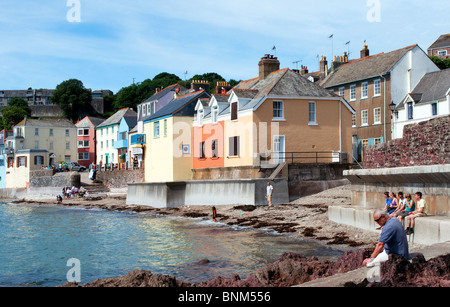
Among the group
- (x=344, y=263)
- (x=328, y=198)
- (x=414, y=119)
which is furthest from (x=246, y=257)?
(x=414, y=119)

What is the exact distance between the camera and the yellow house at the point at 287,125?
35.0 m

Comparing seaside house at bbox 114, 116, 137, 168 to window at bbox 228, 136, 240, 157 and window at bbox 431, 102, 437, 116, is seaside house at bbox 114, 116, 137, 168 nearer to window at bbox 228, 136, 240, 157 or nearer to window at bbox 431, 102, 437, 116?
window at bbox 228, 136, 240, 157

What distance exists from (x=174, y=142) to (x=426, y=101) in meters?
20.9

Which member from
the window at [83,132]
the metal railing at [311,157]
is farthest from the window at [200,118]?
the window at [83,132]

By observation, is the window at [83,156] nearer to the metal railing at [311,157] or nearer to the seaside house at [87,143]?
the seaside house at [87,143]

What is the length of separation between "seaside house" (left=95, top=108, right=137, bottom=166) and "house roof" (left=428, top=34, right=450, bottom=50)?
2206 inches

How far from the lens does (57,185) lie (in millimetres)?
67000

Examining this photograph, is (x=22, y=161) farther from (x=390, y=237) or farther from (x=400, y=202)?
(x=390, y=237)

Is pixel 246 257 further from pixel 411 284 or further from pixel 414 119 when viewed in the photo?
pixel 414 119

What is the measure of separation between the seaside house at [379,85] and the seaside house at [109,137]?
36.1 metres

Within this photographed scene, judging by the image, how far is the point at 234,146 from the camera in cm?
3709

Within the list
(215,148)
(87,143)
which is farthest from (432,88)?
(87,143)

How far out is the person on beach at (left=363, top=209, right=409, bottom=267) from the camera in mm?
9250

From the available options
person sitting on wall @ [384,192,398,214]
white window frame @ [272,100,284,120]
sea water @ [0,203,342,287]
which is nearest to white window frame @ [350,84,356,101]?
white window frame @ [272,100,284,120]
